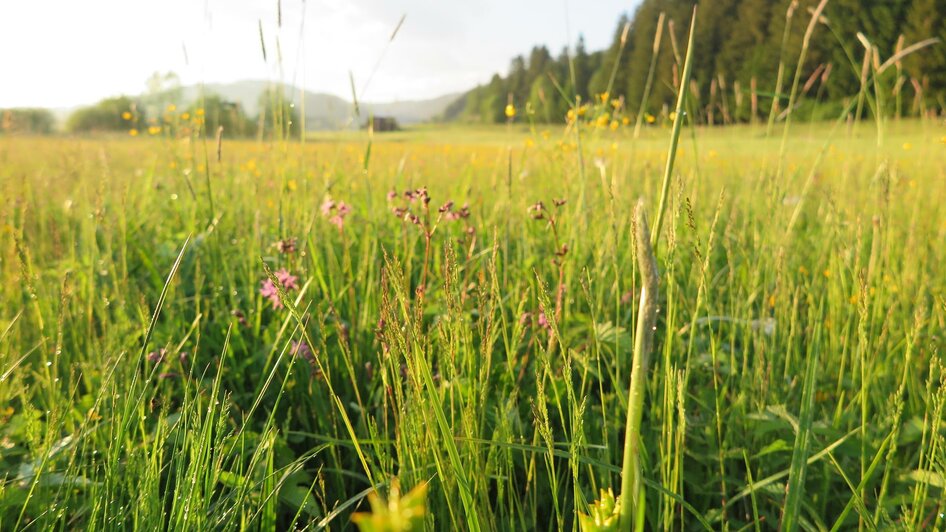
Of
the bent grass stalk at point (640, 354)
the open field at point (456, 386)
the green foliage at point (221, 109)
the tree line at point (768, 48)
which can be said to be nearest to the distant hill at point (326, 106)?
the green foliage at point (221, 109)

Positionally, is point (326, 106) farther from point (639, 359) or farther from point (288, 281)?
point (639, 359)

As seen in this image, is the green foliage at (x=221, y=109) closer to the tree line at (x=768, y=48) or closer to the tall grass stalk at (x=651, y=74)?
the tall grass stalk at (x=651, y=74)

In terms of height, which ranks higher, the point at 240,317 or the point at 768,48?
the point at 768,48

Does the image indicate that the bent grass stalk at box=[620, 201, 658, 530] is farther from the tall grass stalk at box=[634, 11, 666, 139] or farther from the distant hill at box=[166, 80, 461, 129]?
the distant hill at box=[166, 80, 461, 129]

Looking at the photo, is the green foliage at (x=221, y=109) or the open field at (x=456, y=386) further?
the green foliage at (x=221, y=109)

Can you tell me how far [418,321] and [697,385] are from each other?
927 mm

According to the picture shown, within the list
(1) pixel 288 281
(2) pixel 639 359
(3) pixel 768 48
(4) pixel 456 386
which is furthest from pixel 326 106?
(3) pixel 768 48

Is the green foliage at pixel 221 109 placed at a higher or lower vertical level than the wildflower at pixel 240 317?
higher

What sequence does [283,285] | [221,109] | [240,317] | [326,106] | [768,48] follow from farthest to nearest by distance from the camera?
[768,48] → [221,109] → [326,106] → [240,317] → [283,285]

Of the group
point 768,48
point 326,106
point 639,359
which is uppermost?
point 768,48

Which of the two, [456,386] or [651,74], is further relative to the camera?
[651,74]

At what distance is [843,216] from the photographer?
273 cm

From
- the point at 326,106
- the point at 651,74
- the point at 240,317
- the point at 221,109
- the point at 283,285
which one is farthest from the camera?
the point at 221,109

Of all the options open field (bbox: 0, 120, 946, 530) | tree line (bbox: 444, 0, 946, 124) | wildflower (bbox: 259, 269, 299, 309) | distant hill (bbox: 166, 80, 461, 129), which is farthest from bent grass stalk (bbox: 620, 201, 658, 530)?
tree line (bbox: 444, 0, 946, 124)
